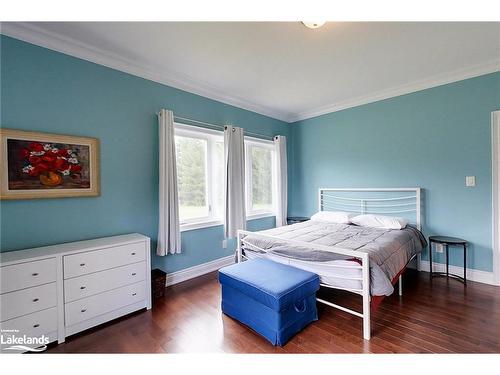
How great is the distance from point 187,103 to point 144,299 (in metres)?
2.38

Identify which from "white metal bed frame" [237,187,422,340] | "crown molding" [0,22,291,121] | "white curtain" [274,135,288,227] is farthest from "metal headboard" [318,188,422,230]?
"crown molding" [0,22,291,121]

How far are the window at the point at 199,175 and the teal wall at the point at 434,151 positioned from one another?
2.06 meters

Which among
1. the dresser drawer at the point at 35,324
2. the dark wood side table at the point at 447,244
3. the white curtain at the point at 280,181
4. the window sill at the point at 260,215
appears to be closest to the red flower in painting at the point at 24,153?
the dresser drawer at the point at 35,324

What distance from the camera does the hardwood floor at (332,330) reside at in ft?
5.48

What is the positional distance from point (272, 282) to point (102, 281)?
1489 mm

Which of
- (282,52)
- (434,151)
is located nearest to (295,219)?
(434,151)

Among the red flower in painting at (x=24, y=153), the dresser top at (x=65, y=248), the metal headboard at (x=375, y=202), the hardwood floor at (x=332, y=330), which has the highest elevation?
the red flower in painting at (x=24, y=153)

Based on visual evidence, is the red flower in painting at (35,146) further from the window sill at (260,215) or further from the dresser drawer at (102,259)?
the window sill at (260,215)

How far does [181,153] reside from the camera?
3021 millimetres

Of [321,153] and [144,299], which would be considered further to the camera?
[321,153]

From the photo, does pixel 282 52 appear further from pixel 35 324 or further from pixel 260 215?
pixel 35 324

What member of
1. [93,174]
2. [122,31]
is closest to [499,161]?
[122,31]

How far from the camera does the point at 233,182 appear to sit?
3346 millimetres

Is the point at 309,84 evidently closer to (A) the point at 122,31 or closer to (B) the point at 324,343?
(A) the point at 122,31
